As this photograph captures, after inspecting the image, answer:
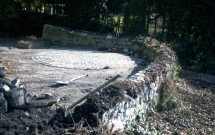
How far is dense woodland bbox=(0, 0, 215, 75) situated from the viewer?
12.5 meters

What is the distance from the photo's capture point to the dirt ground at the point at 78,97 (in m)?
4.46

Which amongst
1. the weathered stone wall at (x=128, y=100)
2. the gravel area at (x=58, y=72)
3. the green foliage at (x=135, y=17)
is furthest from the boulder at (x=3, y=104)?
the green foliage at (x=135, y=17)

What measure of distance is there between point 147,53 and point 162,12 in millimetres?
3064

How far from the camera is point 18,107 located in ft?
17.2

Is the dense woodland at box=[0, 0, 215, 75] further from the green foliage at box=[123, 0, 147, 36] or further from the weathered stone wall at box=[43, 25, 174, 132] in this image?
the weathered stone wall at box=[43, 25, 174, 132]

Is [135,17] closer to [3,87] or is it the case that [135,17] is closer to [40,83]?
[40,83]

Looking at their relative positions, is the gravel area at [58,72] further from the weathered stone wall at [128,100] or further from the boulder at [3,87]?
the weathered stone wall at [128,100]

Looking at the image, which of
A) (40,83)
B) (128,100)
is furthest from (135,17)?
(128,100)

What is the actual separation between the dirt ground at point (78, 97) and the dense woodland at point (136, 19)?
2303mm

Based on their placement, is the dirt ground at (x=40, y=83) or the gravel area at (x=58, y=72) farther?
the gravel area at (x=58, y=72)

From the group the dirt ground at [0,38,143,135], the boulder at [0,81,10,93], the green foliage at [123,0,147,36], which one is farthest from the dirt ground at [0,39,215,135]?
the green foliage at [123,0,147,36]

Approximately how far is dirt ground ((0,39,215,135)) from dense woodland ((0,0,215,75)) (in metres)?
2.30

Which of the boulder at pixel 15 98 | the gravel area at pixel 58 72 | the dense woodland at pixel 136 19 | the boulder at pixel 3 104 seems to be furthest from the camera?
the dense woodland at pixel 136 19

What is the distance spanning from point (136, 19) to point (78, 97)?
790 cm
